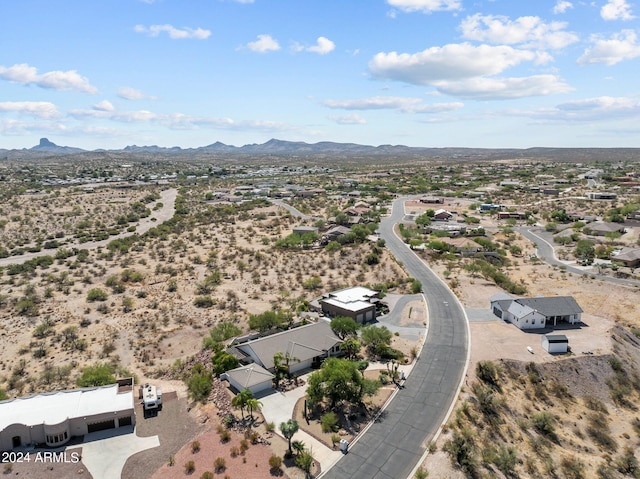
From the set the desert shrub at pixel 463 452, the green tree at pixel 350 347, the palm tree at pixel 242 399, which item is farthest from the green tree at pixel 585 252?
the palm tree at pixel 242 399

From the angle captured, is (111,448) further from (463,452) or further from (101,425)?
(463,452)

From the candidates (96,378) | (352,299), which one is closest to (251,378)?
(96,378)

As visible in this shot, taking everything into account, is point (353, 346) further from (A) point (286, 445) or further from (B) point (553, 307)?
(B) point (553, 307)

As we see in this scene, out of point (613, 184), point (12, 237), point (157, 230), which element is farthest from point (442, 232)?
point (613, 184)

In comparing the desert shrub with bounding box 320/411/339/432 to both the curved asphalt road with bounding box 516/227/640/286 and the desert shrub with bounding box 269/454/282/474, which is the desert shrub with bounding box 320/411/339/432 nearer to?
the desert shrub with bounding box 269/454/282/474

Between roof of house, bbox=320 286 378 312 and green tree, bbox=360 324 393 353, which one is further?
roof of house, bbox=320 286 378 312

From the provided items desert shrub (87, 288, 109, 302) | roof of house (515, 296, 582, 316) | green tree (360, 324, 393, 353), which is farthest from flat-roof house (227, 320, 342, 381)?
desert shrub (87, 288, 109, 302)
